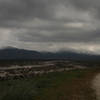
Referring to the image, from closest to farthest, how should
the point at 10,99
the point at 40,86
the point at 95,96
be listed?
the point at 10,99 < the point at 95,96 < the point at 40,86

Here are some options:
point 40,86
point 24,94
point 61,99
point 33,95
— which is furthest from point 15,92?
point 40,86

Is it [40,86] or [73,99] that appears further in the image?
[40,86]

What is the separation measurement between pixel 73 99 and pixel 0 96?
384 cm

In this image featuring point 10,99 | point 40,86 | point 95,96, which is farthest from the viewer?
point 40,86

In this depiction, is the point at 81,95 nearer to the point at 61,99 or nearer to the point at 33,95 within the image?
the point at 61,99

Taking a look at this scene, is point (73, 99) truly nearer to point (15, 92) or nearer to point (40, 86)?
point (15, 92)

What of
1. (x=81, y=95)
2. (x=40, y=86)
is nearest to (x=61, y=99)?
(x=81, y=95)

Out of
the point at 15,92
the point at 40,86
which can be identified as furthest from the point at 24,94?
the point at 40,86

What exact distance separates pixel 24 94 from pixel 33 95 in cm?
110

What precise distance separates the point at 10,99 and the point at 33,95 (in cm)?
205

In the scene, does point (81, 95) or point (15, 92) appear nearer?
point (15, 92)

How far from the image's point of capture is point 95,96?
14266 millimetres

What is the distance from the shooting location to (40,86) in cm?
1945

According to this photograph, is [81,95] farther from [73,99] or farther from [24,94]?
[24,94]
